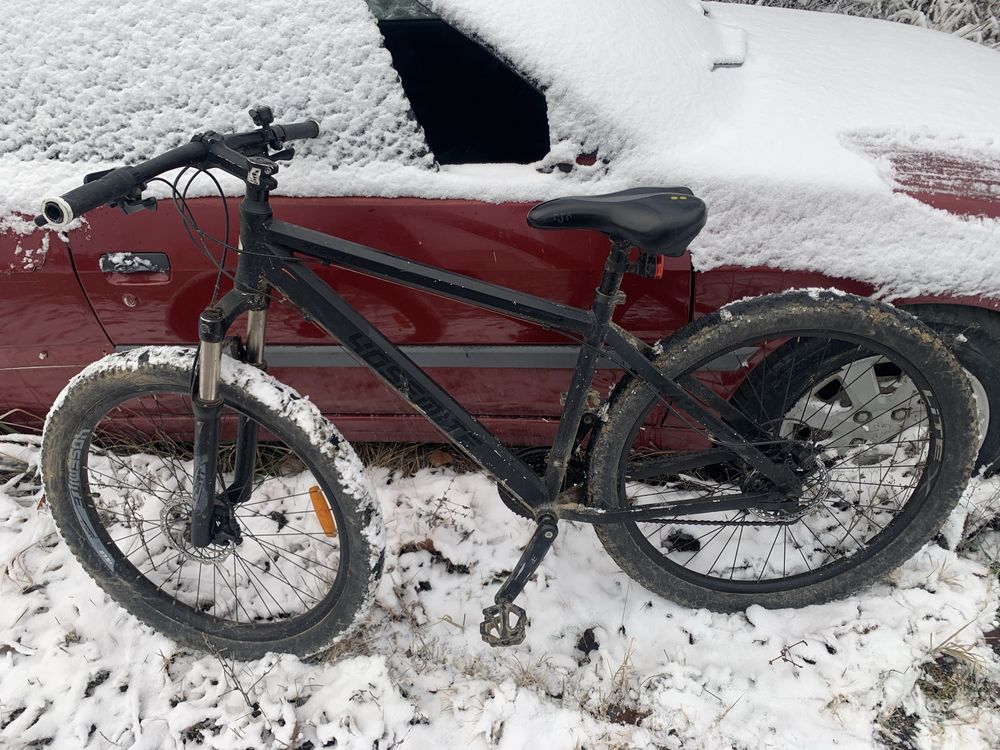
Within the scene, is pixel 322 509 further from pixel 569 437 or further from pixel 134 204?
pixel 134 204

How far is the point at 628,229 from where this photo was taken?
4.38 ft

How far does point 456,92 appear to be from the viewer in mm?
2539

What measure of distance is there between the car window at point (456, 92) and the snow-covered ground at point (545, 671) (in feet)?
4.80

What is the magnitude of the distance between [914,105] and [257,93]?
6.02 ft

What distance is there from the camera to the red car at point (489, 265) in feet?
5.38

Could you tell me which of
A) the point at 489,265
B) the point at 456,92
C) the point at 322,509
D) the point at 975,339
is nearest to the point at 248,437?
the point at 322,509

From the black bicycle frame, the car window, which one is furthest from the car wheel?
the car window

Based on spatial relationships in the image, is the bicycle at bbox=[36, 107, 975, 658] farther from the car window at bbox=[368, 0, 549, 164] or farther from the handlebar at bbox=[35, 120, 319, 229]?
the car window at bbox=[368, 0, 549, 164]

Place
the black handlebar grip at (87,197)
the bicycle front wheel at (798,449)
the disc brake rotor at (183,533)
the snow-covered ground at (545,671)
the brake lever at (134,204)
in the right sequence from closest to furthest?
the black handlebar grip at (87,197) → the brake lever at (134,204) → the bicycle front wheel at (798,449) → the snow-covered ground at (545,671) → the disc brake rotor at (183,533)

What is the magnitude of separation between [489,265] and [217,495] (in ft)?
3.08

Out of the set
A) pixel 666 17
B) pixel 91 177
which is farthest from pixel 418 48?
pixel 91 177

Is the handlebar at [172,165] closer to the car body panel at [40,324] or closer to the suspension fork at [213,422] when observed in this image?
the suspension fork at [213,422]

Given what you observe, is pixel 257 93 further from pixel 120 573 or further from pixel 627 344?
pixel 120 573

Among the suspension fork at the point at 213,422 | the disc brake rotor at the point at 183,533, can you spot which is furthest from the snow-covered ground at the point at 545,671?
the suspension fork at the point at 213,422
